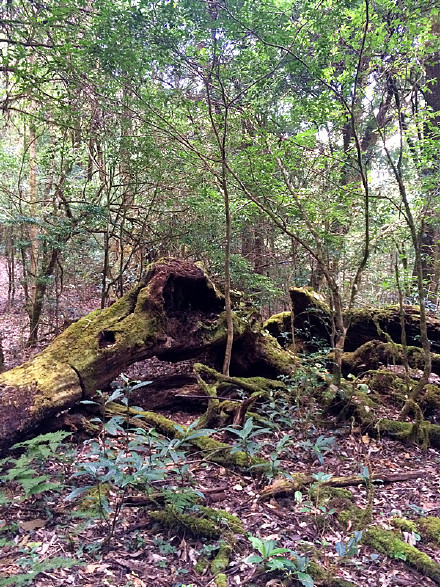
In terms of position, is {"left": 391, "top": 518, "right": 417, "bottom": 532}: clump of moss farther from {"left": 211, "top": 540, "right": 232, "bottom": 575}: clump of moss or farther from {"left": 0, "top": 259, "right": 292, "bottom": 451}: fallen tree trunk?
{"left": 0, "top": 259, "right": 292, "bottom": 451}: fallen tree trunk

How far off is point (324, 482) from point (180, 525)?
1598 millimetres

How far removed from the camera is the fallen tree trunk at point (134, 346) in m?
3.98

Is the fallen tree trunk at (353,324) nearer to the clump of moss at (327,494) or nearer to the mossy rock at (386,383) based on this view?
the mossy rock at (386,383)

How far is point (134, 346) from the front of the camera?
4750 mm

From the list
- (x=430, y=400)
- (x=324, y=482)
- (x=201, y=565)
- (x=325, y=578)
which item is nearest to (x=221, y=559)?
(x=201, y=565)

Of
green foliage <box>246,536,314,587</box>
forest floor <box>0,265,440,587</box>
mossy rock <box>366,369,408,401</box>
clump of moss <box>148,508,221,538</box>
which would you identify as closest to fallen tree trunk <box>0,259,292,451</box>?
forest floor <box>0,265,440,587</box>

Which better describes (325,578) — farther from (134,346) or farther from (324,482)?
(134,346)

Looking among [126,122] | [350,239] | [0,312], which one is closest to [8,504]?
[126,122]

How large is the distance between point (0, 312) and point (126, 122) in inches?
343

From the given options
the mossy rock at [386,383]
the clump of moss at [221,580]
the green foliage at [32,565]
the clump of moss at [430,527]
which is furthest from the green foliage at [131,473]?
the mossy rock at [386,383]

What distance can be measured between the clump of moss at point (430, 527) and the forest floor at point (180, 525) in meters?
0.05

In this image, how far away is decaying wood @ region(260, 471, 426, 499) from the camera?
11.4ft

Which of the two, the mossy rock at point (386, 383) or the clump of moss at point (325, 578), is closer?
the clump of moss at point (325, 578)

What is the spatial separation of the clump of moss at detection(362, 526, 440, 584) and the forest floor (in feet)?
0.07
